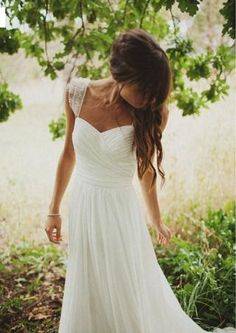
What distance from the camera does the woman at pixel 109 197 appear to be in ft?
5.29

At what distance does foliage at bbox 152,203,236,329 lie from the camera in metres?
2.23

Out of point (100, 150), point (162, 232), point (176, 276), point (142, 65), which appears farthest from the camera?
point (176, 276)

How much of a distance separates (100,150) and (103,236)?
341mm

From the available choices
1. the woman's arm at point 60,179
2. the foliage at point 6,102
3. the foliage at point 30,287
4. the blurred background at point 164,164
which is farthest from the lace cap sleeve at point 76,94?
the foliage at point 30,287

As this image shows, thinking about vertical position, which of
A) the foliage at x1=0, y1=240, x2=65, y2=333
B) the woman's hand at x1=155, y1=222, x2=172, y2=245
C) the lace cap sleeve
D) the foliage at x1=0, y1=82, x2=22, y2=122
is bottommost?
the foliage at x1=0, y1=240, x2=65, y2=333

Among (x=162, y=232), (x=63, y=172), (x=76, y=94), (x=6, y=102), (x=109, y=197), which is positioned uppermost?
(x=6, y=102)

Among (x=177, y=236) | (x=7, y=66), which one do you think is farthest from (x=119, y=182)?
(x=7, y=66)

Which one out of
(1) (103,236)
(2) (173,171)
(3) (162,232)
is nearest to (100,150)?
(1) (103,236)

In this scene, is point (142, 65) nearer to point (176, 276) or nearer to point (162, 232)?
point (162, 232)

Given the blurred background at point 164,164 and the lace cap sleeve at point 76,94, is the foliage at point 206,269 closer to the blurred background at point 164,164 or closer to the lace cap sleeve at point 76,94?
the blurred background at point 164,164

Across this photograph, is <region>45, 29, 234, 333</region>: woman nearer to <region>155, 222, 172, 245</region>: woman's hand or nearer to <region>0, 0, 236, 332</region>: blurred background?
<region>155, 222, 172, 245</region>: woman's hand

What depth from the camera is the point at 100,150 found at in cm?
162

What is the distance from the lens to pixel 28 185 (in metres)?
3.69

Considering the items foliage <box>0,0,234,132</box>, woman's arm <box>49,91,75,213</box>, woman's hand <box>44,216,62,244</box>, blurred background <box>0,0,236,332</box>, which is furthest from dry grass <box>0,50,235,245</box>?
woman's hand <box>44,216,62,244</box>
